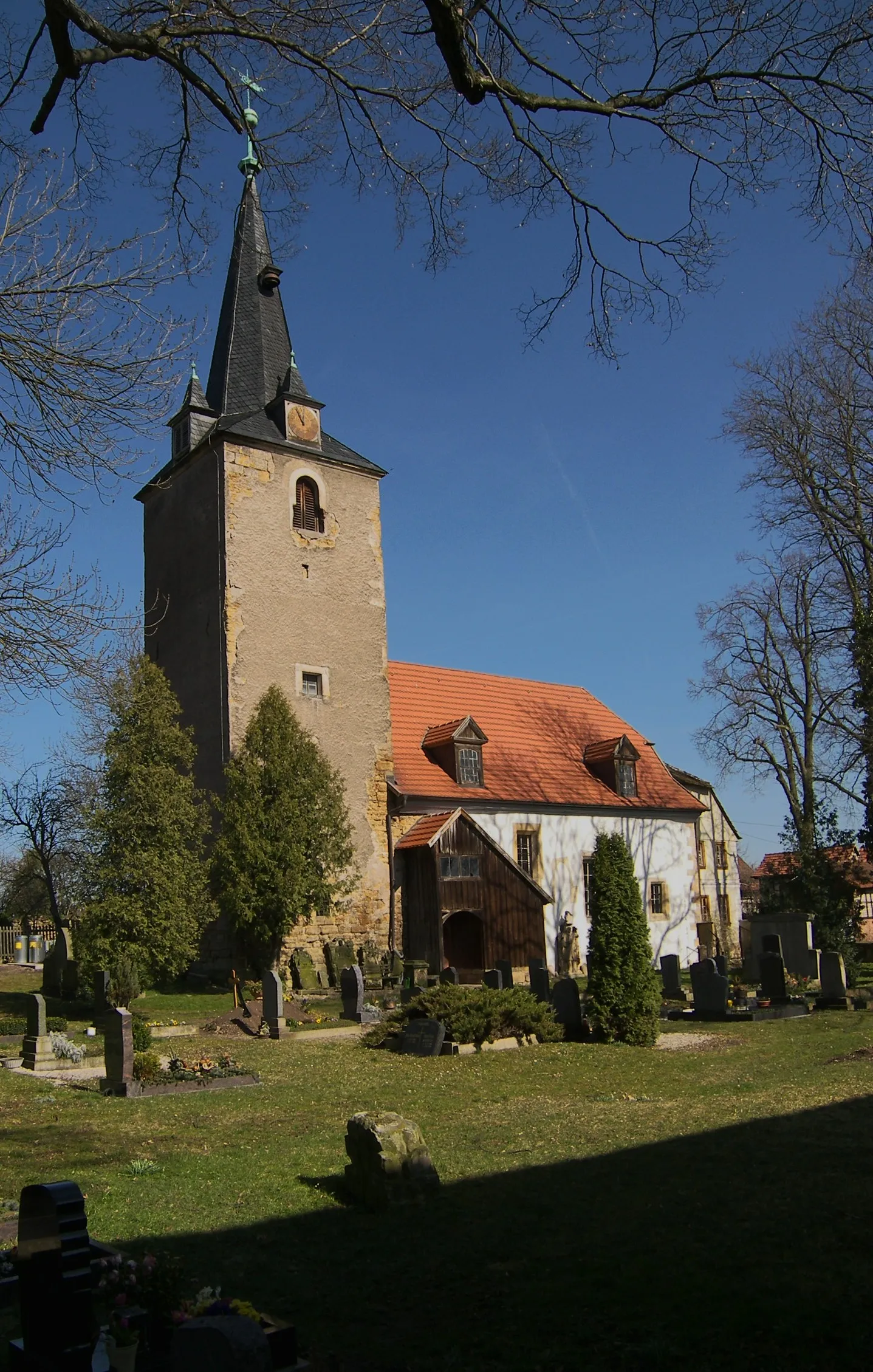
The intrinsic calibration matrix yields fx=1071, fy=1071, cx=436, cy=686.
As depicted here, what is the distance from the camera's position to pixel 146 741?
22375mm

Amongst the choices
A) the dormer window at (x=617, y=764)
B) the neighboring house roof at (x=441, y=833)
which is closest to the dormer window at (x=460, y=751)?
the neighboring house roof at (x=441, y=833)

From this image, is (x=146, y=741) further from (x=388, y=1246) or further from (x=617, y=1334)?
(x=617, y=1334)

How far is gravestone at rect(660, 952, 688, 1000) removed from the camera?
68.6ft

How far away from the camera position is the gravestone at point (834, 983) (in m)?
18.1

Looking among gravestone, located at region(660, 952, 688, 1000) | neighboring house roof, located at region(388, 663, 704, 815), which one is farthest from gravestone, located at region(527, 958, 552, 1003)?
neighboring house roof, located at region(388, 663, 704, 815)

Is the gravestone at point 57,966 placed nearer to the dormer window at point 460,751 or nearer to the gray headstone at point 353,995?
the gray headstone at point 353,995

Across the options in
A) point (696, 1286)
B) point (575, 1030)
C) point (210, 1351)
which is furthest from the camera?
point (575, 1030)

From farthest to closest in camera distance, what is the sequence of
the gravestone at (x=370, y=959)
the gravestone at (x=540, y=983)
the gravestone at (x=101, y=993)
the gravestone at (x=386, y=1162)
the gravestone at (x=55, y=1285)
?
the gravestone at (x=370, y=959), the gravestone at (x=101, y=993), the gravestone at (x=540, y=983), the gravestone at (x=386, y=1162), the gravestone at (x=55, y=1285)

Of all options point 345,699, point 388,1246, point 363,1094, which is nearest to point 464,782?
point 345,699

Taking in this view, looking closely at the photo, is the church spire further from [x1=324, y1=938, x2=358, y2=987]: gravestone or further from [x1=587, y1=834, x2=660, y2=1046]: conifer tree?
[x1=587, y1=834, x2=660, y2=1046]: conifer tree

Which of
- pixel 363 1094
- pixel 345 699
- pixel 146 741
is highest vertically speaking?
pixel 345 699

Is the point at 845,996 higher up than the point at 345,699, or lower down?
lower down

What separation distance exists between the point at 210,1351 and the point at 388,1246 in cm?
281

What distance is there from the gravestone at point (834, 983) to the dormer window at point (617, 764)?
14.5 meters
